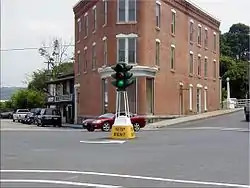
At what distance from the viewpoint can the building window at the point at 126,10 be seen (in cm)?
3884

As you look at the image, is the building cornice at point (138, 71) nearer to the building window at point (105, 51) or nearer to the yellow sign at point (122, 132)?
the building window at point (105, 51)

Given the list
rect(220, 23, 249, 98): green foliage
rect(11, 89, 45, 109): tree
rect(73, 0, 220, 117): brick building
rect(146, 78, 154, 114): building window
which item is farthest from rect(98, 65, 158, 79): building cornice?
rect(11, 89, 45, 109): tree

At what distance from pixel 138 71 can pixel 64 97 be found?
53.0 feet

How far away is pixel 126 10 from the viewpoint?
3903cm

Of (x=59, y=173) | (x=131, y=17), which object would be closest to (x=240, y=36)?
(x=131, y=17)

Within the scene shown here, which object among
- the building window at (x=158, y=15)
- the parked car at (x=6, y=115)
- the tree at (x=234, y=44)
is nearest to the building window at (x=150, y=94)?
the building window at (x=158, y=15)

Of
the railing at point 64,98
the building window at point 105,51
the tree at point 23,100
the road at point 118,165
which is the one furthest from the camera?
the railing at point 64,98

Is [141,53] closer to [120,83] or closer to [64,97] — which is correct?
[64,97]

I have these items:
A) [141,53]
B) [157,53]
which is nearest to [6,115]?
[141,53]

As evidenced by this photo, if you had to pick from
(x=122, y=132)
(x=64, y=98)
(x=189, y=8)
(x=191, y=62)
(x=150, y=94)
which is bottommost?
(x=122, y=132)

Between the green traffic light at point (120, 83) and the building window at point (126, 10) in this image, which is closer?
the green traffic light at point (120, 83)

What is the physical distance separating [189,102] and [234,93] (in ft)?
69.1

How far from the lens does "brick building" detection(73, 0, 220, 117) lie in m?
38.9

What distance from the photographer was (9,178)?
9.38m
